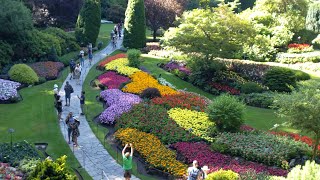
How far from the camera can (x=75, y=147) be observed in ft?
56.5

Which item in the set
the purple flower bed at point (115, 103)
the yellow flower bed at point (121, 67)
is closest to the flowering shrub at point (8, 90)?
the purple flower bed at point (115, 103)

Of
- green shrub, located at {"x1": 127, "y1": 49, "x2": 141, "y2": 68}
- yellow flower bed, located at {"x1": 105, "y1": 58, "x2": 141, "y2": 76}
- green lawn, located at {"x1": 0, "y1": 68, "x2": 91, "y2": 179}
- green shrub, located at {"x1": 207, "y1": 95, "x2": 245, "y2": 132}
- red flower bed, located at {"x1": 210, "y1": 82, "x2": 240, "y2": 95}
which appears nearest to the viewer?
green lawn, located at {"x1": 0, "y1": 68, "x2": 91, "y2": 179}

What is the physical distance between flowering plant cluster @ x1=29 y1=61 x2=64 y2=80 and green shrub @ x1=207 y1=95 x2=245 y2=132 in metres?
14.8

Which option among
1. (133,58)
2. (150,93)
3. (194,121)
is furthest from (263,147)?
(133,58)

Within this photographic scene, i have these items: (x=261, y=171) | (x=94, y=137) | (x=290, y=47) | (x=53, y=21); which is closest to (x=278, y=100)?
(x=261, y=171)

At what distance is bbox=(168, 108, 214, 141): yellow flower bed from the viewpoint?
1860cm

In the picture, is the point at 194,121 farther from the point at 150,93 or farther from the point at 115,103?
the point at 115,103

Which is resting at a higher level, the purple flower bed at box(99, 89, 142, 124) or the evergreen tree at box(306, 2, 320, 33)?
the evergreen tree at box(306, 2, 320, 33)

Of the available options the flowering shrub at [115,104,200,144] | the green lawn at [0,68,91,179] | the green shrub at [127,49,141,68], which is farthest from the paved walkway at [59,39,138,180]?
the green shrub at [127,49,141,68]

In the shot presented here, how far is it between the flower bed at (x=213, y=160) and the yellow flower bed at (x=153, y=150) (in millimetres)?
586

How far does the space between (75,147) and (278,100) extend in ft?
28.5

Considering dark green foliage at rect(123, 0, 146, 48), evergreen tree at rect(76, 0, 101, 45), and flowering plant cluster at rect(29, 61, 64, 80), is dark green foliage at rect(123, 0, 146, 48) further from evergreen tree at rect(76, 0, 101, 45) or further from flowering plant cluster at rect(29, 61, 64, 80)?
flowering plant cluster at rect(29, 61, 64, 80)

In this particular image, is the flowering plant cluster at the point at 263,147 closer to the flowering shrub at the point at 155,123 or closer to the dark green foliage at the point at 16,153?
the flowering shrub at the point at 155,123

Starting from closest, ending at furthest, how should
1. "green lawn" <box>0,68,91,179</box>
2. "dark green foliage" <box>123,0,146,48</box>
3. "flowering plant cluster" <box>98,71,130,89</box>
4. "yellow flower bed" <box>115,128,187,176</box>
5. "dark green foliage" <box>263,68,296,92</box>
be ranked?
1. "yellow flower bed" <box>115,128,187,176</box>
2. "green lawn" <box>0,68,91,179</box>
3. "flowering plant cluster" <box>98,71,130,89</box>
4. "dark green foliage" <box>263,68,296,92</box>
5. "dark green foliage" <box>123,0,146,48</box>
